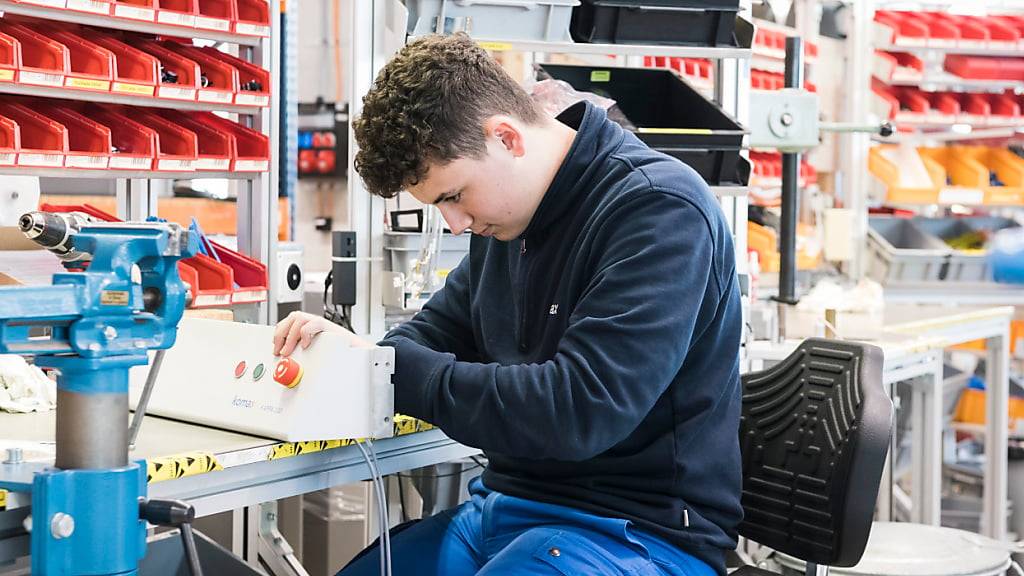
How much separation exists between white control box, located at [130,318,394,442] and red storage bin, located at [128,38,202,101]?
1078mm

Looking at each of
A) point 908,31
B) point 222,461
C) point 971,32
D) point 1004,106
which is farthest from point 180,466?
point 1004,106

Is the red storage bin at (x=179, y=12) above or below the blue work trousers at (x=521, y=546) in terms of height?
above

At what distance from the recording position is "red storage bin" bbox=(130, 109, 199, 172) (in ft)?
9.14

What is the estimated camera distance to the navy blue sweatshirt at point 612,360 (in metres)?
1.56

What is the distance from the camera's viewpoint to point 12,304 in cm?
122

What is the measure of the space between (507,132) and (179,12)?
1.41 meters

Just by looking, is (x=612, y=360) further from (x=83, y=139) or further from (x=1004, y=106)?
(x=1004, y=106)

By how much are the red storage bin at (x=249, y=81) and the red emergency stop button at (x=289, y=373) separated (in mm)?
1388

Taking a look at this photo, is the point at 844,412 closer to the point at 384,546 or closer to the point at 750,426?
the point at 750,426

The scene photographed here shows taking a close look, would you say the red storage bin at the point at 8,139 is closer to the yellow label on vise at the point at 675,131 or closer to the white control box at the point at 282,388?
the white control box at the point at 282,388

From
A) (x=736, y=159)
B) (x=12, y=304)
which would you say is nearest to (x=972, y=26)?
(x=736, y=159)

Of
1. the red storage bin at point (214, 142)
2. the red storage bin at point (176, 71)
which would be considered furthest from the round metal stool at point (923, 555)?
the red storage bin at point (176, 71)

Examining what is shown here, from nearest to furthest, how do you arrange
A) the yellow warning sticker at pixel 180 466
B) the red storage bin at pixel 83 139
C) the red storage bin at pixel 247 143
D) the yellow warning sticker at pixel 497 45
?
the yellow warning sticker at pixel 180 466 < the red storage bin at pixel 83 139 < the yellow warning sticker at pixel 497 45 < the red storage bin at pixel 247 143

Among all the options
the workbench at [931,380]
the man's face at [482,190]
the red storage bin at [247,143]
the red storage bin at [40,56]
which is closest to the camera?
the man's face at [482,190]
